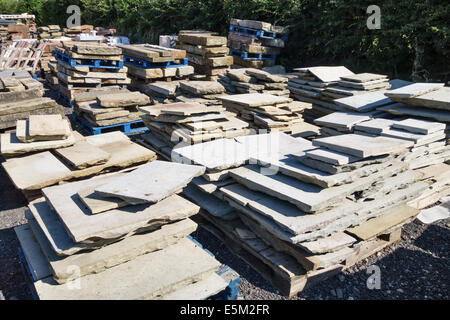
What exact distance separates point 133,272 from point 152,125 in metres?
3.39

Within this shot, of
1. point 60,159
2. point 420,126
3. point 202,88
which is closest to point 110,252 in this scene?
point 60,159

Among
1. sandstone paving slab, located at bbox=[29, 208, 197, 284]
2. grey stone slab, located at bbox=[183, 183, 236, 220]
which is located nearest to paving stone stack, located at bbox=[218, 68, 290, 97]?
grey stone slab, located at bbox=[183, 183, 236, 220]

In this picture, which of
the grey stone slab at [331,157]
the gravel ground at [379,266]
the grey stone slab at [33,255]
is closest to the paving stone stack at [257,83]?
the grey stone slab at [331,157]

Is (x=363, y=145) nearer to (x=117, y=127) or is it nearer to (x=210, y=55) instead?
(x=117, y=127)

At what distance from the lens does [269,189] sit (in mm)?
3727

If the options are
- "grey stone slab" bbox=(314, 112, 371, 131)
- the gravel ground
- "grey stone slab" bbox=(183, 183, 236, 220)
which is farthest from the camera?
"grey stone slab" bbox=(314, 112, 371, 131)

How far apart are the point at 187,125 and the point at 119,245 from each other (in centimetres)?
256

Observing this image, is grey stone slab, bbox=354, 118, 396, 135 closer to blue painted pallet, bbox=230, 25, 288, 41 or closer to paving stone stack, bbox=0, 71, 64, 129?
paving stone stack, bbox=0, 71, 64, 129

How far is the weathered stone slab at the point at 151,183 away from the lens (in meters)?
3.22

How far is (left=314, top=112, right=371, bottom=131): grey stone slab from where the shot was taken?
5.18 m

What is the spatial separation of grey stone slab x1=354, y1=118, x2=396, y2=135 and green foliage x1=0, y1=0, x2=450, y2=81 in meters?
3.94

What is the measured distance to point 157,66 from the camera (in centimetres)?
904

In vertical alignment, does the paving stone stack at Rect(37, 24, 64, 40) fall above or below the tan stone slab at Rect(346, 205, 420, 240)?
above
